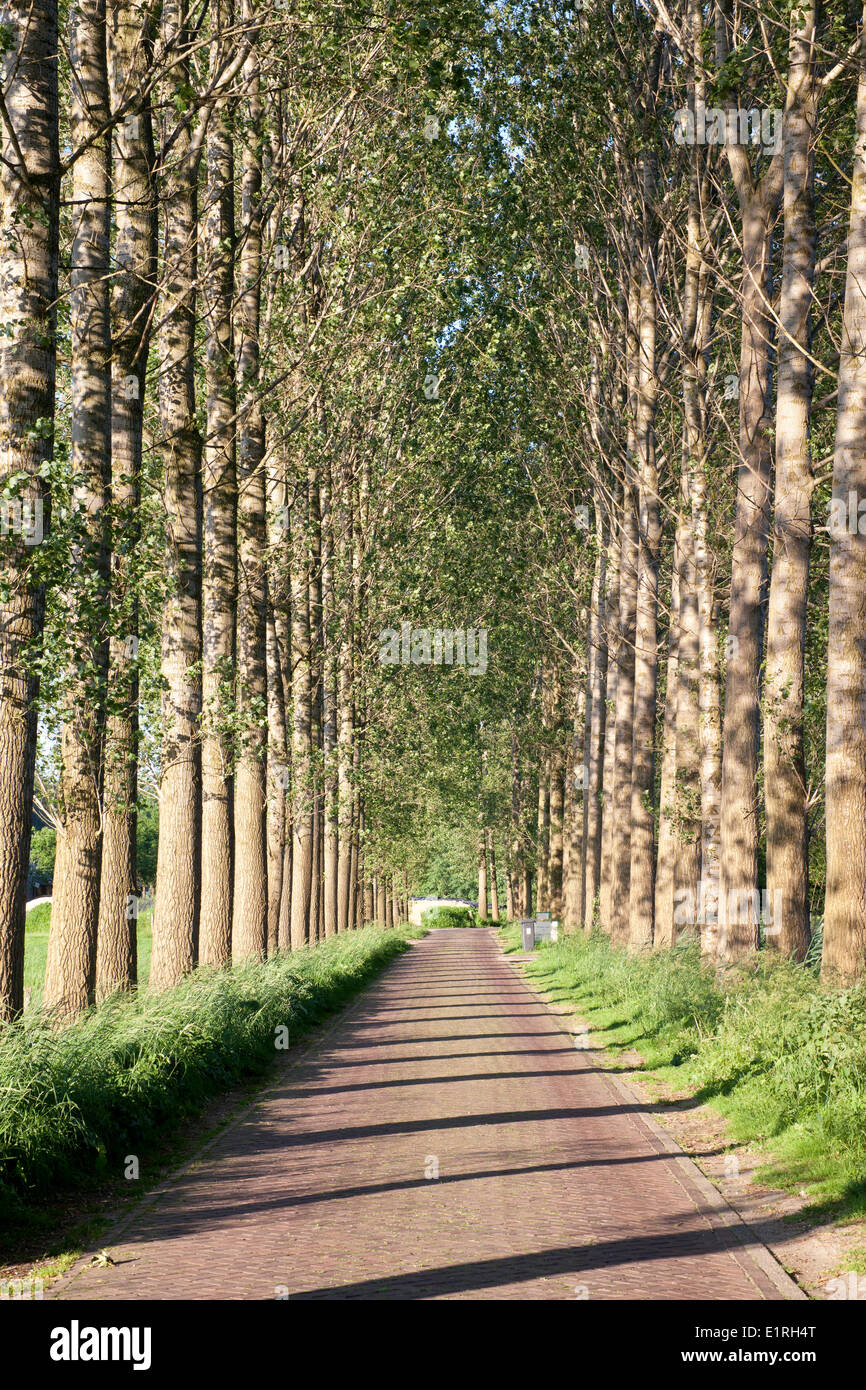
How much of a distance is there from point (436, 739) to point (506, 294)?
1937 centimetres

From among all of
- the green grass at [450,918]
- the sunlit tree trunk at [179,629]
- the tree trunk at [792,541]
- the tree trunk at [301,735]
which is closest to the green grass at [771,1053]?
the tree trunk at [792,541]

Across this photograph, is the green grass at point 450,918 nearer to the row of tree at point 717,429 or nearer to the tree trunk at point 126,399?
the row of tree at point 717,429

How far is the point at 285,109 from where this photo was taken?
22062mm

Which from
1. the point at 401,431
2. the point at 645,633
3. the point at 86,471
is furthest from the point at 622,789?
the point at 86,471

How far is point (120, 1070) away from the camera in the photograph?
36.8ft

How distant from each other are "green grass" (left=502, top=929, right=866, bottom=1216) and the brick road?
78 cm

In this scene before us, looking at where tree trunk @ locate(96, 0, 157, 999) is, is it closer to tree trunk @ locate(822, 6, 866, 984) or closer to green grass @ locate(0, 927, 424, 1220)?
green grass @ locate(0, 927, 424, 1220)

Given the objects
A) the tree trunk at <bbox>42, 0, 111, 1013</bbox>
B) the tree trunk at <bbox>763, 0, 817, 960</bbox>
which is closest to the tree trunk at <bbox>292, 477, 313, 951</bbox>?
the tree trunk at <bbox>763, 0, 817, 960</bbox>

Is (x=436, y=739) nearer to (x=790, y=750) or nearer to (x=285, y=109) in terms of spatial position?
(x=285, y=109)

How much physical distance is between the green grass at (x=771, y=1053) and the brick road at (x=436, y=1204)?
0.78 m

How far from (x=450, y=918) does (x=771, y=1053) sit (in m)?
86.4

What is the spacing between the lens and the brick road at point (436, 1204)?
23.3 feet

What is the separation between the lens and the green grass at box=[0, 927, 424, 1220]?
351 inches
